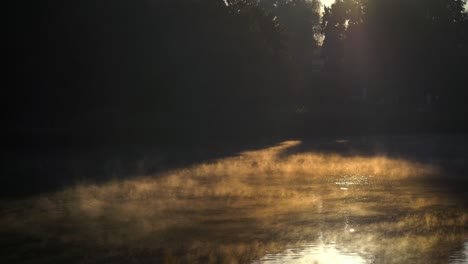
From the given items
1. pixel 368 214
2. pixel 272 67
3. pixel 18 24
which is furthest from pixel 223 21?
pixel 368 214

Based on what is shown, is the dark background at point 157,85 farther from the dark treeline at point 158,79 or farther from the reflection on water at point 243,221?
the reflection on water at point 243,221

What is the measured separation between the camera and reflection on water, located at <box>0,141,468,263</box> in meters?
11.5

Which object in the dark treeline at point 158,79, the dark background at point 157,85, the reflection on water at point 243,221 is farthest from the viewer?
the dark treeline at point 158,79

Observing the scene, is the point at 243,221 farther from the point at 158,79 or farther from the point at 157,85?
the point at 157,85

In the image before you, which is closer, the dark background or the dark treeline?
the dark background

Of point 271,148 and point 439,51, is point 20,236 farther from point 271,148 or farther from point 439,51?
point 439,51

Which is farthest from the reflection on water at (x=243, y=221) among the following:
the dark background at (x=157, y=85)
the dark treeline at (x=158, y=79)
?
the dark treeline at (x=158, y=79)

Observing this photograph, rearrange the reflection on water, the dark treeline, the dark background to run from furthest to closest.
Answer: the dark treeline, the dark background, the reflection on water

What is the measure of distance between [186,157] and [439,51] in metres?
40.3

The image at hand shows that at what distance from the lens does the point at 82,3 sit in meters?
43.5

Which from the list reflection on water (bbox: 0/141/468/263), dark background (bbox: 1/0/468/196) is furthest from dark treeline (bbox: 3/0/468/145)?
reflection on water (bbox: 0/141/468/263)

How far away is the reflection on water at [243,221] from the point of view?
37.8 feet

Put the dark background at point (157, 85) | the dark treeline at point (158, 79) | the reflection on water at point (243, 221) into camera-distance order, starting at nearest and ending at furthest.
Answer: the reflection on water at point (243, 221)
the dark background at point (157, 85)
the dark treeline at point (158, 79)

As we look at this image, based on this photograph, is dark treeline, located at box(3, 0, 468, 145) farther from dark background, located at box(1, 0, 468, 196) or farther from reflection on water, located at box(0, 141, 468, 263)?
reflection on water, located at box(0, 141, 468, 263)
